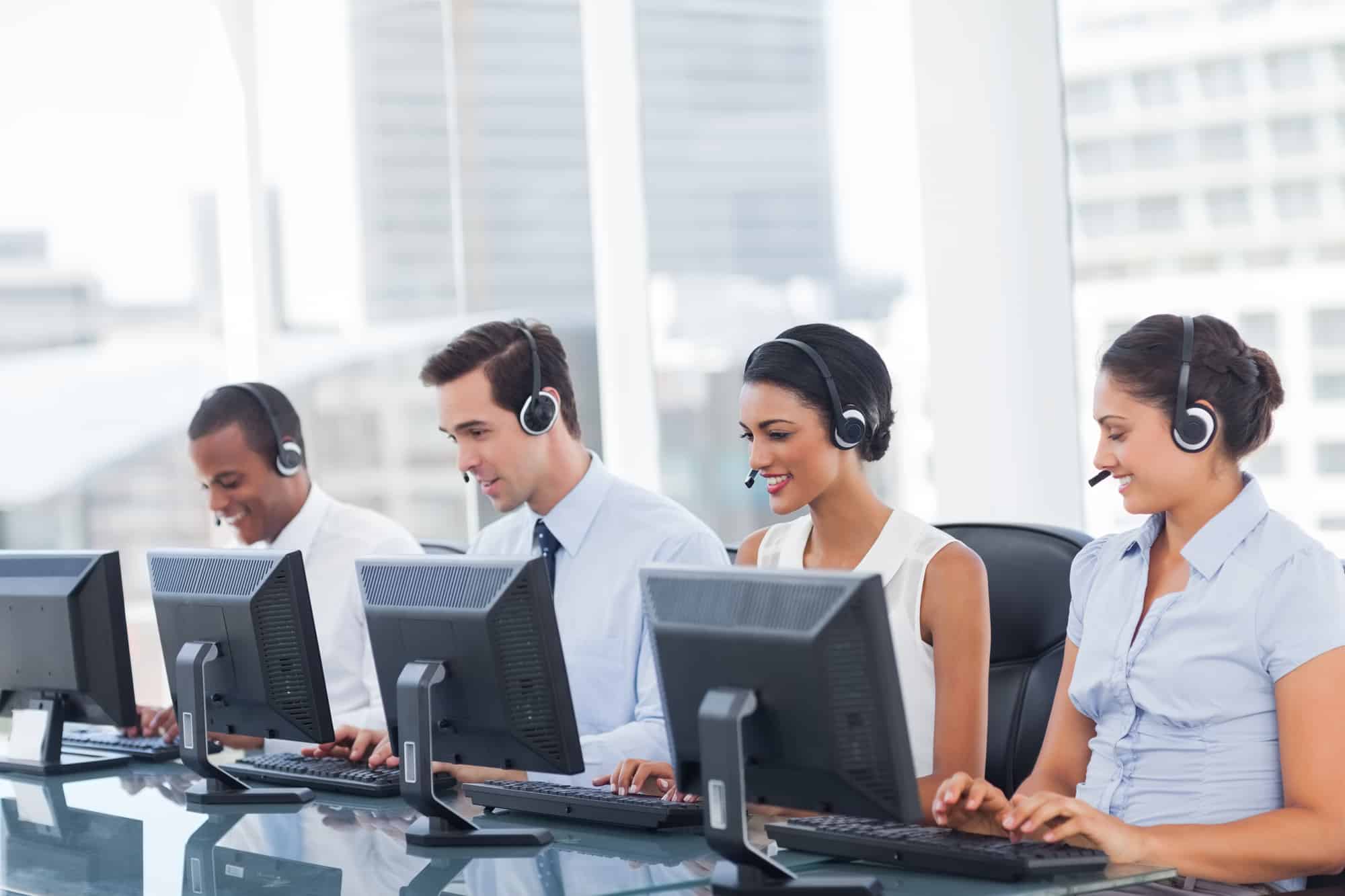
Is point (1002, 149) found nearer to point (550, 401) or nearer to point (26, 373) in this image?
point (550, 401)

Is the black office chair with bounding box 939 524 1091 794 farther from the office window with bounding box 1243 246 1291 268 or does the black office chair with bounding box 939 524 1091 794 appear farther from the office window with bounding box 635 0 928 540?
the office window with bounding box 635 0 928 540

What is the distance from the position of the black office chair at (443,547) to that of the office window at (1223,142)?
1.89 meters

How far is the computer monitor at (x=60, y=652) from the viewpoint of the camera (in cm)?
257

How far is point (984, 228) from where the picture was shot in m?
3.46

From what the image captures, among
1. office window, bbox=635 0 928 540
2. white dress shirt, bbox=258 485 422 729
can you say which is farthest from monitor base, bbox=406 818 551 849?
office window, bbox=635 0 928 540

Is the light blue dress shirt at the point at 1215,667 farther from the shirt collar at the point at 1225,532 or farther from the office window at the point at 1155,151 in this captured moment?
the office window at the point at 1155,151

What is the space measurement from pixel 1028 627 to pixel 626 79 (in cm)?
259

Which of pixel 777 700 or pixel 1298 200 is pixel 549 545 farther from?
pixel 1298 200

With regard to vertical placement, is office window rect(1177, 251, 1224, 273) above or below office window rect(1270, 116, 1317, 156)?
below

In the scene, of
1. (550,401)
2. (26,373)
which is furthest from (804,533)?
(26,373)

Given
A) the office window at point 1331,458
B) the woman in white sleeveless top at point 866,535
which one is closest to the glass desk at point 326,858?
the woman in white sleeveless top at point 866,535

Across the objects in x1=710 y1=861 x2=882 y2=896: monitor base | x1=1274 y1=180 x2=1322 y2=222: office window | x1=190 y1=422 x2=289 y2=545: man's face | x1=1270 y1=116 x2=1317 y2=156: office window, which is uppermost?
x1=1270 y1=116 x2=1317 y2=156: office window

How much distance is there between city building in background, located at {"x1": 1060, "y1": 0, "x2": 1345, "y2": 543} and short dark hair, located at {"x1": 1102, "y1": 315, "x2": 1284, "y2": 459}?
1015 mm

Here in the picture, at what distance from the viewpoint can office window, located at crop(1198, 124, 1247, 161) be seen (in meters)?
3.19
